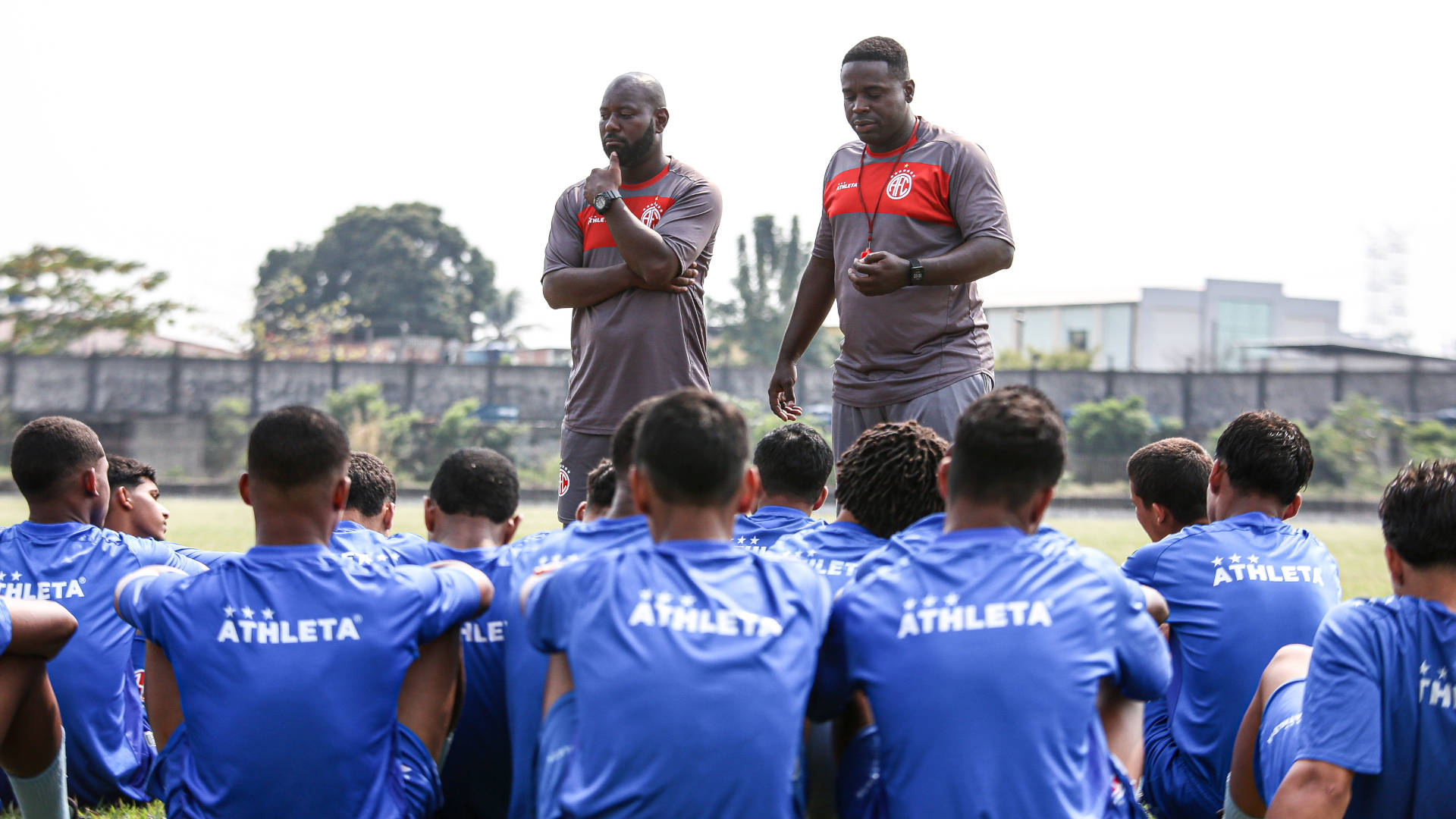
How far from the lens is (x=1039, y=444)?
260 cm

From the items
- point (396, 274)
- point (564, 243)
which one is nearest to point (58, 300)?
point (396, 274)

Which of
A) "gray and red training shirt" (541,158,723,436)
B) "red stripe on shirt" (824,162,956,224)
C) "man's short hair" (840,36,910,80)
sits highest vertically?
"man's short hair" (840,36,910,80)

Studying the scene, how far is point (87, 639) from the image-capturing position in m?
3.91

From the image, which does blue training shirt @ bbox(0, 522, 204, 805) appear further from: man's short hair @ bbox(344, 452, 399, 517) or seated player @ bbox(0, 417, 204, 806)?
man's short hair @ bbox(344, 452, 399, 517)

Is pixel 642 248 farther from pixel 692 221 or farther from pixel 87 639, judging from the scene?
pixel 87 639

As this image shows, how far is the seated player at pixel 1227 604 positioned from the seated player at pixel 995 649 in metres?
1.13

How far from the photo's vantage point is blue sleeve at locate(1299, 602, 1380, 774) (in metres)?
2.57

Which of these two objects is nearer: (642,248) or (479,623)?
(479,623)

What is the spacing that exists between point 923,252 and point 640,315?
117 cm

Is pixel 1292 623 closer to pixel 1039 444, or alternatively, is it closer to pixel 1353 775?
pixel 1353 775

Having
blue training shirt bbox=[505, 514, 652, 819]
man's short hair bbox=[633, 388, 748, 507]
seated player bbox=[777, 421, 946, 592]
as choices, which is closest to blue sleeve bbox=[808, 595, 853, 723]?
man's short hair bbox=[633, 388, 748, 507]

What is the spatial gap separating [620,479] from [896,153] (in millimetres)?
2328

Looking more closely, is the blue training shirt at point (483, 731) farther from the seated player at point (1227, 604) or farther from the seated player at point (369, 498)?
the seated player at point (1227, 604)

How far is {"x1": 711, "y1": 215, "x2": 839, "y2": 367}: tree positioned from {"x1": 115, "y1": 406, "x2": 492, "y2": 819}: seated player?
45294 millimetres
